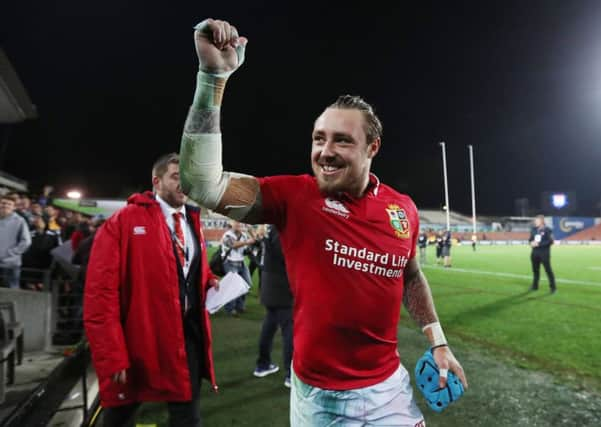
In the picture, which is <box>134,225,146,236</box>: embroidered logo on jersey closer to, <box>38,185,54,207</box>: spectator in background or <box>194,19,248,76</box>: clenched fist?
<box>194,19,248,76</box>: clenched fist

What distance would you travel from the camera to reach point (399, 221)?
1.84m

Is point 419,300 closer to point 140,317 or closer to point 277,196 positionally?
point 277,196

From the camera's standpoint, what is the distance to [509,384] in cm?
455

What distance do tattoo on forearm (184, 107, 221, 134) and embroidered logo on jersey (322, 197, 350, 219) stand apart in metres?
0.57

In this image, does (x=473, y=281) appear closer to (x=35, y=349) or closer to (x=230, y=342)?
(x=230, y=342)

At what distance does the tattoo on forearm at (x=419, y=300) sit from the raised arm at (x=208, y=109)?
1261mm

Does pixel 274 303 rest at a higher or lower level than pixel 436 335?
lower

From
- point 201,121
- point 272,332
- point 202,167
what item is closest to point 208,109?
point 201,121

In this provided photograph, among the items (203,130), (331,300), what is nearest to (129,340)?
(331,300)

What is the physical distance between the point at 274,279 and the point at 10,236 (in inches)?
181

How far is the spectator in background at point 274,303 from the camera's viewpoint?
476 cm

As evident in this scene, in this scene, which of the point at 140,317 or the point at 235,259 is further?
the point at 235,259

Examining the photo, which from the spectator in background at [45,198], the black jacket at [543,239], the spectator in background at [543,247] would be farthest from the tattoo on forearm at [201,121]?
the spectator in background at [45,198]

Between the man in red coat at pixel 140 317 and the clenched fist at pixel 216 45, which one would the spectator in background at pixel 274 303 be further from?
the clenched fist at pixel 216 45
